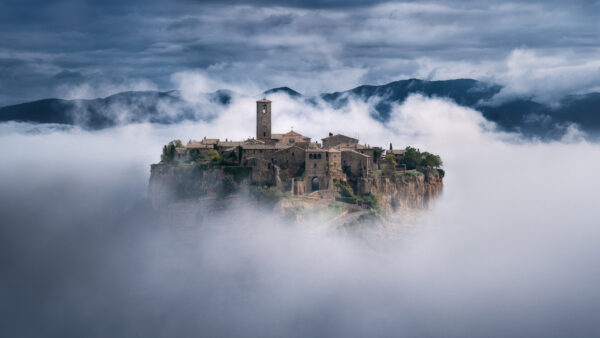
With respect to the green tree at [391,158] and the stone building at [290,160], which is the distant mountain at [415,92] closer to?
the green tree at [391,158]

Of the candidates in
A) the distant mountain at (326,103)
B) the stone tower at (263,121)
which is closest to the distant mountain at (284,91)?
the distant mountain at (326,103)

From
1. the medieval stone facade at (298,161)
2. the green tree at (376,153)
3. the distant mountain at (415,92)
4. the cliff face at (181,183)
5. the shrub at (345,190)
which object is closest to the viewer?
the medieval stone facade at (298,161)

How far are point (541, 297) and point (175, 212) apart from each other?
130ft

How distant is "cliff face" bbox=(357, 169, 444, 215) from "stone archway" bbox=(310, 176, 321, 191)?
4134 millimetres

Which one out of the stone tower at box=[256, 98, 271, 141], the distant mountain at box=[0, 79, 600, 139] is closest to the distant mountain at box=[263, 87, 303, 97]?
the distant mountain at box=[0, 79, 600, 139]

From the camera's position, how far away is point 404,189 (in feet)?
187

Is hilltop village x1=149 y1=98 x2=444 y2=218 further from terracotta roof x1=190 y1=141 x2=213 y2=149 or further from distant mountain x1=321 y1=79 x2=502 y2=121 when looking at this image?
distant mountain x1=321 y1=79 x2=502 y2=121

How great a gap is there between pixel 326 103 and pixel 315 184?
46021 millimetres

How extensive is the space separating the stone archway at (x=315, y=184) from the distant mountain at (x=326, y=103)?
39.9 meters

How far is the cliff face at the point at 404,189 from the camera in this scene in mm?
54844

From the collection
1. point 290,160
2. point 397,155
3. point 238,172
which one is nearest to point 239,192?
point 238,172

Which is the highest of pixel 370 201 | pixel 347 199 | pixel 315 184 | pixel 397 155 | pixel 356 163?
pixel 397 155

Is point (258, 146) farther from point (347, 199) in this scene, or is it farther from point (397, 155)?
point (397, 155)

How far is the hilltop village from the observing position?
5325cm
